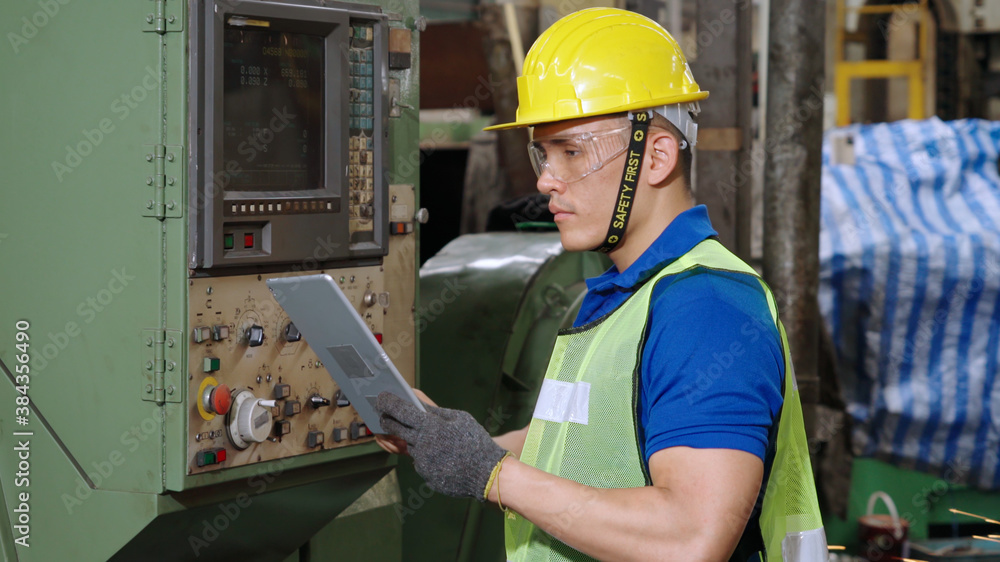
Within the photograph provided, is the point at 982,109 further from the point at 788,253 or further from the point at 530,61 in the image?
the point at 530,61

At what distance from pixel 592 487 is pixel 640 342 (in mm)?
247

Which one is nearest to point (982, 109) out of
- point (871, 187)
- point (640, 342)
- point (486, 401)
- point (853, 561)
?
point (871, 187)

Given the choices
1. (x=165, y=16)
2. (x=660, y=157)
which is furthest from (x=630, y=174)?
(x=165, y=16)

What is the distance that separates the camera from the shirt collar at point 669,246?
1807mm

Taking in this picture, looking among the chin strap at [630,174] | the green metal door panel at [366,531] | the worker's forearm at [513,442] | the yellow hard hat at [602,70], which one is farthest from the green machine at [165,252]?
the chin strap at [630,174]

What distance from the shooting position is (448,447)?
185 cm

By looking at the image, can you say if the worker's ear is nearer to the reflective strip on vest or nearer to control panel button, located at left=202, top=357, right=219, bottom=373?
the reflective strip on vest

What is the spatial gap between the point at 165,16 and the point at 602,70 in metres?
1.04

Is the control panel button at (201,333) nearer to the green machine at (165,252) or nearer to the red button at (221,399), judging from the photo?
the green machine at (165,252)

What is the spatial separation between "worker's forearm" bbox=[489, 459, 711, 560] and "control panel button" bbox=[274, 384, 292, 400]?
1025 millimetres

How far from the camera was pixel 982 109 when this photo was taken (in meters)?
9.35

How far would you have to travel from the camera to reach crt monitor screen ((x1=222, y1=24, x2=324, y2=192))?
2.43 m

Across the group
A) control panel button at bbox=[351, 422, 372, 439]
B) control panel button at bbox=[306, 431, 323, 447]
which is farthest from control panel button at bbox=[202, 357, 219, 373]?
control panel button at bbox=[351, 422, 372, 439]

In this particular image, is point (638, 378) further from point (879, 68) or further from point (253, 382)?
point (879, 68)
